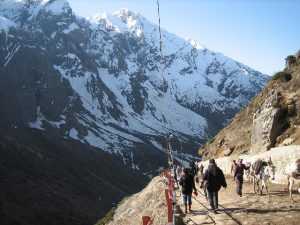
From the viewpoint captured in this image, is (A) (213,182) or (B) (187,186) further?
(B) (187,186)

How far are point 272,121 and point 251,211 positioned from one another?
2880 centimetres

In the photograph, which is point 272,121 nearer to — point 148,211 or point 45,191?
point 148,211

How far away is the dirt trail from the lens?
18703mm

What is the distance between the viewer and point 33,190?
6043 inches

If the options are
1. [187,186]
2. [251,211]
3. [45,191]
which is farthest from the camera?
[45,191]

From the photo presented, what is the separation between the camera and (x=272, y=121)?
48.4 m

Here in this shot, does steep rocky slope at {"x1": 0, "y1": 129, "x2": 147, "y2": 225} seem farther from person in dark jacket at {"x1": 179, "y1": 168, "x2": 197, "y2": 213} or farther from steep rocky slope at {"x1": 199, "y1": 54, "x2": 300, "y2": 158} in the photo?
person in dark jacket at {"x1": 179, "y1": 168, "x2": 197, "y2": 213}

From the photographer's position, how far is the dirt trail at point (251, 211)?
736 inches

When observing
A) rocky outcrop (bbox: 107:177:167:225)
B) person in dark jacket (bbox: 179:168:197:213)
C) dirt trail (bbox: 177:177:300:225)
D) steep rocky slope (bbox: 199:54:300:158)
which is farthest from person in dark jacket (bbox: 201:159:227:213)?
steep rocky slope (bbox: 199:54:300:158)

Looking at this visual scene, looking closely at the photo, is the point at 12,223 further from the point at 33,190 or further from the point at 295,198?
the point at 295,198

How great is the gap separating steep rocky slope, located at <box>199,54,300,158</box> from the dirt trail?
650 inches

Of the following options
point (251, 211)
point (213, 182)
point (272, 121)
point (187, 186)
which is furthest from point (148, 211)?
point (272, 121)

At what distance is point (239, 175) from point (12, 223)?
10138 cm

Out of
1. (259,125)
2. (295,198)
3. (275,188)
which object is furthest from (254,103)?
(295,198)
